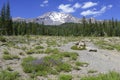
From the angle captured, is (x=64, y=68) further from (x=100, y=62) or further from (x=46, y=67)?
(x=100, y=62)

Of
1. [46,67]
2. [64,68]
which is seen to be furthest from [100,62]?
[46,67]

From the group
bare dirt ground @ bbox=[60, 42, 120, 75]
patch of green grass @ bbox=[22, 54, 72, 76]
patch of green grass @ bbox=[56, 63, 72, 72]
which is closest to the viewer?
patch of green grass @ bbox=[22, 54, 72, 76]

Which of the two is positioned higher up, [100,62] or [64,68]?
[64,68]

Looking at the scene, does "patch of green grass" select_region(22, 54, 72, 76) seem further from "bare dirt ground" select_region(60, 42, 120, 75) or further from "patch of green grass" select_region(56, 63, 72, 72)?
"bare dirt ground" select_region(60, 42, 120, 75)

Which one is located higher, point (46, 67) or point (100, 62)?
point (46, 67)

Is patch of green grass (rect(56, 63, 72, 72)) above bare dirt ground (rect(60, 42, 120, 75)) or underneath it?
above

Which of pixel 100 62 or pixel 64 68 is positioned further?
pixel 100 62

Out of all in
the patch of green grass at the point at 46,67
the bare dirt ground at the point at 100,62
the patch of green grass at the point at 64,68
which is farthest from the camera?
the bare dirt ground at the point at 100,62

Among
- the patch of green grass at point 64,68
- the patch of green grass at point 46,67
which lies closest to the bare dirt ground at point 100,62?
the patch of green grass at point 64,68

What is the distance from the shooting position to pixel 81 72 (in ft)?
48.7

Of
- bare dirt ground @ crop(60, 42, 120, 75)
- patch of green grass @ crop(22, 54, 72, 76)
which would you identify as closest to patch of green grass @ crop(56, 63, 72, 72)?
patch of green grass @ crop(22, 54, 72, 76)

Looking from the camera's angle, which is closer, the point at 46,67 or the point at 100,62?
the point at 46,67

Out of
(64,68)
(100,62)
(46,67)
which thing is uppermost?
(46,67)

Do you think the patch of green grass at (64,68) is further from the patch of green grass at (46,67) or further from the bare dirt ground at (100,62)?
the bare dirt ground at (100,62)
